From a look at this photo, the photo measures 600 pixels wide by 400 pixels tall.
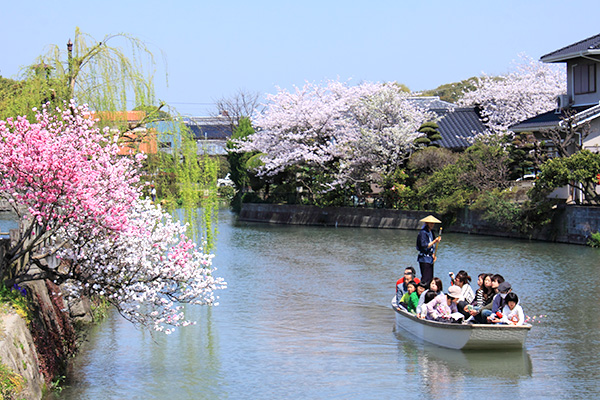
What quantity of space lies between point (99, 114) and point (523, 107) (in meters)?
36.6

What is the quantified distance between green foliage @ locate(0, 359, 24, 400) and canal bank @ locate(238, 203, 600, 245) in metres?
24.0

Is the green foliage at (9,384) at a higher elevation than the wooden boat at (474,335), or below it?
higher

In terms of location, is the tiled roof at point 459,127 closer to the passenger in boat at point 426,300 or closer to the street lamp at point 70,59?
the passenger in boat at point 426,300

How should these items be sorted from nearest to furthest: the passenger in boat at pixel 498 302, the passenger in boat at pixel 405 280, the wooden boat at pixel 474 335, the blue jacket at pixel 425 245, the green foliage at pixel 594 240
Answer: the wooden boat at pixel 474 335 < the passenger in boat at pixel 498 302 < the passenger in boat at pixel 405 280 < the blue jacket at pixel 425 245 < the green foliage at pixel 594 240

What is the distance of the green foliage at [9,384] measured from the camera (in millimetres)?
8906

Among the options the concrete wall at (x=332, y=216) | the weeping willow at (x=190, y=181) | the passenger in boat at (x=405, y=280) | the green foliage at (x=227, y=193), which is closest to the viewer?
the passenger in boat at (x=405, y=280)

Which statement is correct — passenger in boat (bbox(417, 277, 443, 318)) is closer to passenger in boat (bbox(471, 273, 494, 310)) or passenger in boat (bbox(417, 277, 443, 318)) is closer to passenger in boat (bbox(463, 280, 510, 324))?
passenger in boat (bbox(463, 280, 510, 324))

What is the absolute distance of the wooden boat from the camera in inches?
535

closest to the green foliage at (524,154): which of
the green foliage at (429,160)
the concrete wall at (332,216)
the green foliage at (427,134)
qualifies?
the green foliage at (429,160)

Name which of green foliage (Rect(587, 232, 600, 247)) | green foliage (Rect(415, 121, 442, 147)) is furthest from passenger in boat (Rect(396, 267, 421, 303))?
green foliage (Rect(415, 121, 442, 147))

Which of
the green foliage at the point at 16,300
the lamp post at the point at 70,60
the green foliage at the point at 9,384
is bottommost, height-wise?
the green foliage at the point at 9,384

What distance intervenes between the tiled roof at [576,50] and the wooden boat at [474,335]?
21.1m

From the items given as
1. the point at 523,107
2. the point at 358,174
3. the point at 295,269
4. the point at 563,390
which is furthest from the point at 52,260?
the point at 523,107

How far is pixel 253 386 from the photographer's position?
1271 centimetres
